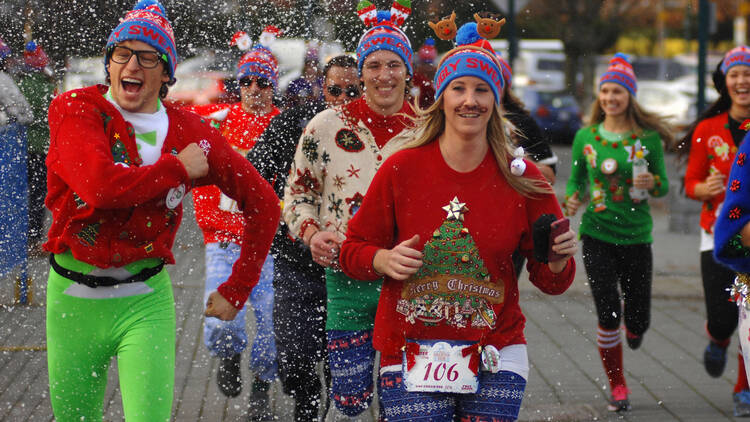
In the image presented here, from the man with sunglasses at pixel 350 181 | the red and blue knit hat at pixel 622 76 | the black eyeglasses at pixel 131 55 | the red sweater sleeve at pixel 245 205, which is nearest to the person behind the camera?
the black eyeglasses at pixel 131 55

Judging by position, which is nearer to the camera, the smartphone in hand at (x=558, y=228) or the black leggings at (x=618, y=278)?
the smartphone in hand at (x=558, y=228)

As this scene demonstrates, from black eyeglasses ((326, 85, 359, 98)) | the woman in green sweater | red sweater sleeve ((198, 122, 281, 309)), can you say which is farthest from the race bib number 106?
the woman in green sweater

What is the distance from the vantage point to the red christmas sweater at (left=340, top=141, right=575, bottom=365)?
141 inches

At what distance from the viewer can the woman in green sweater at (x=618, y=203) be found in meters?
6.42

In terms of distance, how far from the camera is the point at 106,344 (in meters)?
3.71

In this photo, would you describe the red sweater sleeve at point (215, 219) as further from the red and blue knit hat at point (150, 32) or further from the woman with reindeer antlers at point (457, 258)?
the woman with reindeer antlers at point (457, 258)

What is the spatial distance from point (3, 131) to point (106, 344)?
4736 mm

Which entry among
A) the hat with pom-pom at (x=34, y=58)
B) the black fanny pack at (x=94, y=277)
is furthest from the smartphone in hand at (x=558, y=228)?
the hat with pom-pom at (x=34, y=58)

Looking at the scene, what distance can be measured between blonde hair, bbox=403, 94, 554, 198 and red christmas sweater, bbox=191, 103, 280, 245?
223 cm

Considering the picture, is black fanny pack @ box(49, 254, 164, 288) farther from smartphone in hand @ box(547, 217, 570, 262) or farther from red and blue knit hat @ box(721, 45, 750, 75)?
red and blue knit hat @ box(721, 45, 750, 75)

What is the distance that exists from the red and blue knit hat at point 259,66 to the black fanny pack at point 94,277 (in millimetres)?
2645

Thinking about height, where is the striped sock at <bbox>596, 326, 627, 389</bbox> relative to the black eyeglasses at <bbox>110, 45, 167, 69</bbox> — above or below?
below

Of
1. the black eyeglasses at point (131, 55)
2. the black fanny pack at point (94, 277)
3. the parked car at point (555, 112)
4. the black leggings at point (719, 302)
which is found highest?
the black eyeglasses at point (131, 55)

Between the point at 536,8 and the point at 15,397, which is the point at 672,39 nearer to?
the point at 536,8
